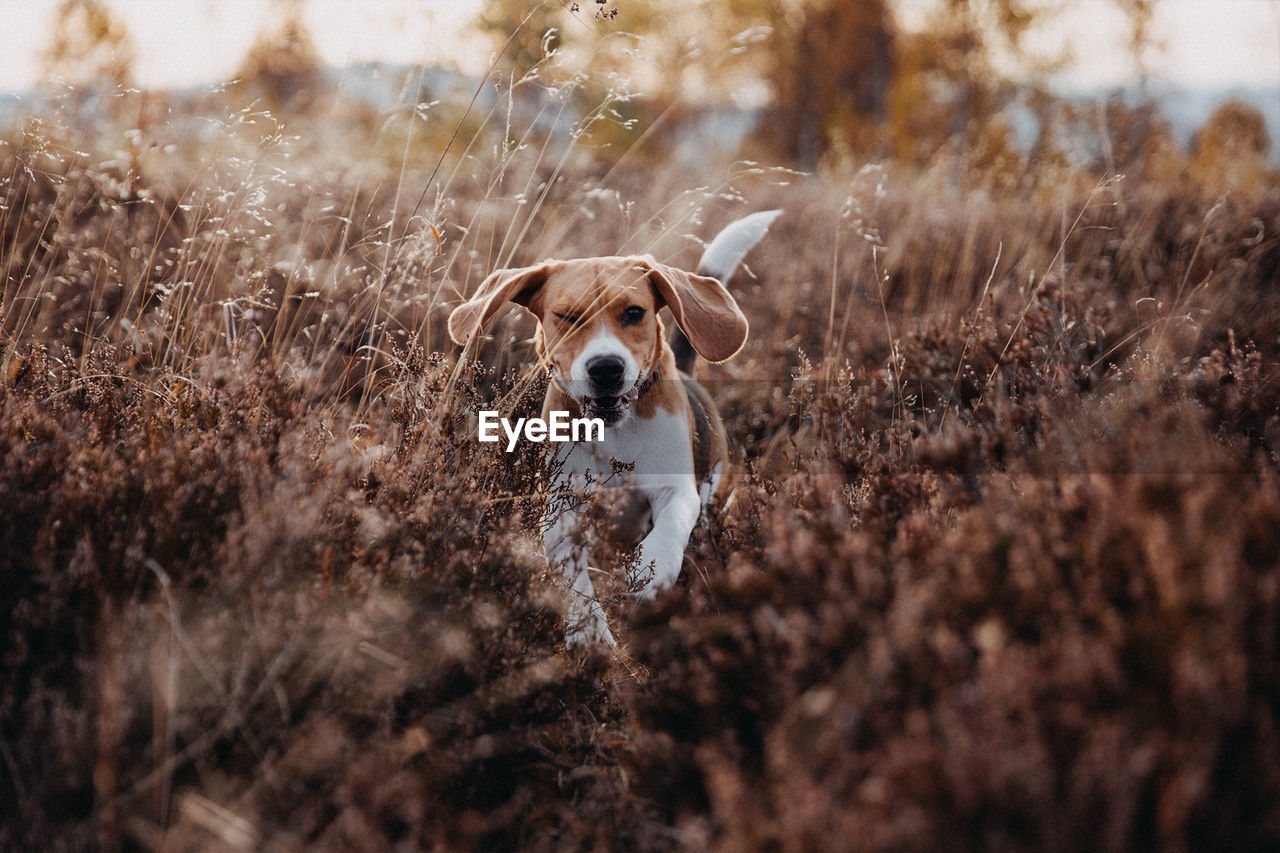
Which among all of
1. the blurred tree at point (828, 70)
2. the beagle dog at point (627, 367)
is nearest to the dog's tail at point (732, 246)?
the beagle dog at point (627, 367)

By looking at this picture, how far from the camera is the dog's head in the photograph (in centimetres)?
302

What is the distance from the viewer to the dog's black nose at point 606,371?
9.71ft

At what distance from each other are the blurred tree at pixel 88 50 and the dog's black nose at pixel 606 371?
2284 mm

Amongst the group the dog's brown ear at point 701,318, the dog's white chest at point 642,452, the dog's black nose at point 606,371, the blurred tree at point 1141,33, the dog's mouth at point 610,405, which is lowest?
the dog's white chest at point 642,452

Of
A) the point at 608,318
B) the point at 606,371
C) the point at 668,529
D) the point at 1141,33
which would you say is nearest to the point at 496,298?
→ the point at 608,318

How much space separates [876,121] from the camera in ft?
88.8

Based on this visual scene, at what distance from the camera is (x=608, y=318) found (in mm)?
3152

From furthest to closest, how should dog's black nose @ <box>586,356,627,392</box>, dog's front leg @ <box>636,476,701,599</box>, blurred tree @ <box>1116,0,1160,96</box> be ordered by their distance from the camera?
blurred tree @ <box>1116,0,1160,96</box>
dog's black nose @ <box>586,356,627,392</box>
dog's front leg @ <box>636,476,701,599</box>

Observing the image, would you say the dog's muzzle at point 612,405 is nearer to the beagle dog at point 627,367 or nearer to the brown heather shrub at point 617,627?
the beagle dog at point 627,367

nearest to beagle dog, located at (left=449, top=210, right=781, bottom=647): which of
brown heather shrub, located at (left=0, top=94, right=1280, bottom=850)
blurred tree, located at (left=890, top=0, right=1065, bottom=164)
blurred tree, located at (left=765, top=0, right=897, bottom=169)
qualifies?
brown heather shrub, located at (left=0, top=94, right=1280, bottom=850)

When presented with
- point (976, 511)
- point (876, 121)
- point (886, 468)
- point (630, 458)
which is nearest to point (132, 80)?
point (630, 458)

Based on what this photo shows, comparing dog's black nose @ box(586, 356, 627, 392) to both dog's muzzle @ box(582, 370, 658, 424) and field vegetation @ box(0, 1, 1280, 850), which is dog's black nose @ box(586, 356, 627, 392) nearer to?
dog's muzzle @ box(582, 370, 658, 424)

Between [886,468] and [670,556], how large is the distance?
2.63 feet

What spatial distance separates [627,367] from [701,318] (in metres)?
0.48
